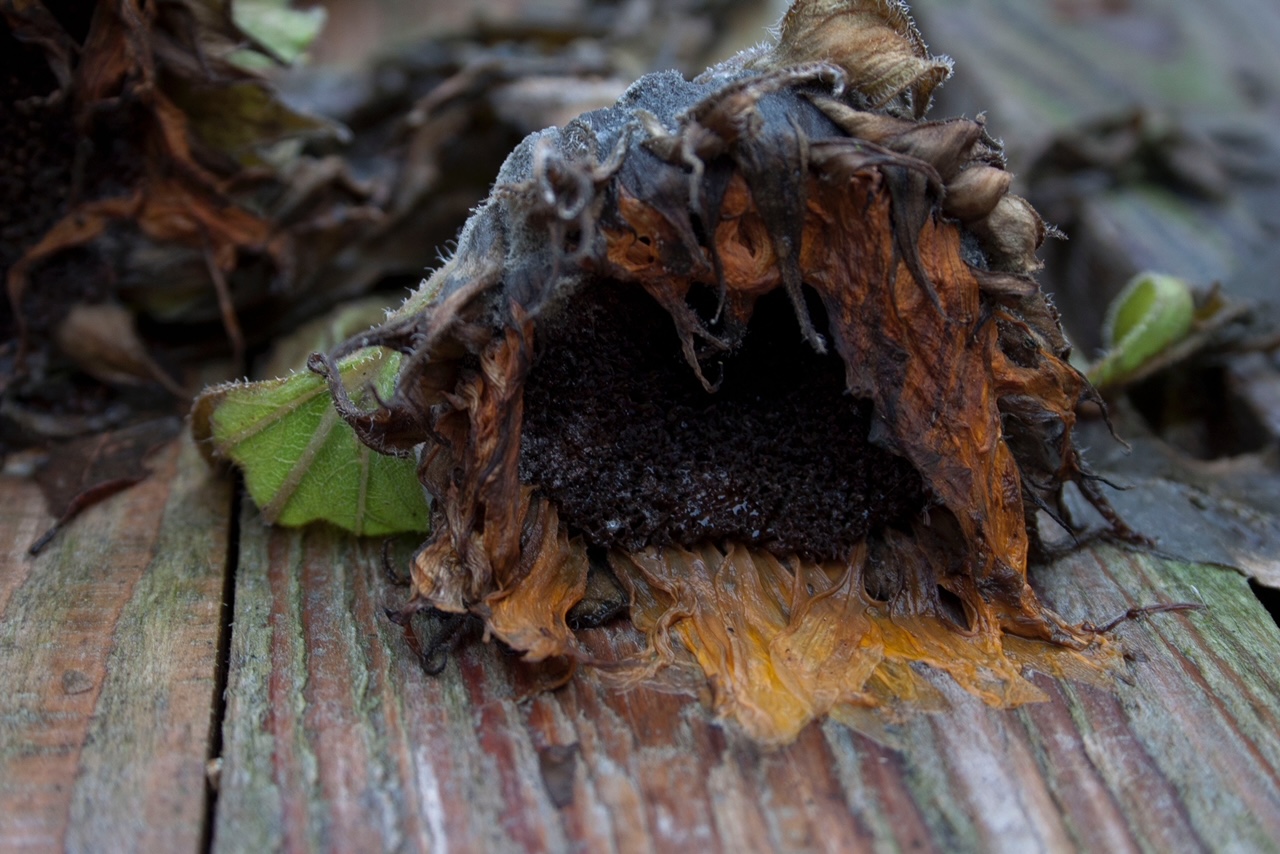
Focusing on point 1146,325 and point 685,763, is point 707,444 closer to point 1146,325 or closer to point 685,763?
point 685,763

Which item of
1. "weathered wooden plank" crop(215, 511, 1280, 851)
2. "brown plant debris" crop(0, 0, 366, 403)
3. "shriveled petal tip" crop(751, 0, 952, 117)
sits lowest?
"brown plant debris" crop(0, 0, 366, 403)

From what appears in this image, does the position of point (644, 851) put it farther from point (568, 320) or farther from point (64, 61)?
point (64, 61)

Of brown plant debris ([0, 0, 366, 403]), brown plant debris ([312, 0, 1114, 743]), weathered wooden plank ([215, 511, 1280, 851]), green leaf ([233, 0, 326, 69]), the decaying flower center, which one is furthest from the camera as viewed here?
green leaf ([233, 0, 326, 69])

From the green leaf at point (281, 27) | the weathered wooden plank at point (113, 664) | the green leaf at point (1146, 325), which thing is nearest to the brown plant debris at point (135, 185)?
the green leaf at point (281, 27)

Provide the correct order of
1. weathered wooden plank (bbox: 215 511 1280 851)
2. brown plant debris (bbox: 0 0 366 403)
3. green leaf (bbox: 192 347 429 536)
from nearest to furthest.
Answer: weathered wooden plank (bbox: 215 511 1280 851)
green leaf (bbox: 192 347 429 536)
brown plant debris (bbox: 0 0 366 403)

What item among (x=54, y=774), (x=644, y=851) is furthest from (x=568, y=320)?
(x=54, y=774)

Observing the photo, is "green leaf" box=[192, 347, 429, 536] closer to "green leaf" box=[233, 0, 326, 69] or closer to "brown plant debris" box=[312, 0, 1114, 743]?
"brown plant debris" box=[312, 0, 1114, 743]

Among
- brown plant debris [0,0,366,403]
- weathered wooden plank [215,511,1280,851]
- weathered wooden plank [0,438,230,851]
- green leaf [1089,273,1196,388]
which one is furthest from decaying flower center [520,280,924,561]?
brown plant debris [0,0,366,403]

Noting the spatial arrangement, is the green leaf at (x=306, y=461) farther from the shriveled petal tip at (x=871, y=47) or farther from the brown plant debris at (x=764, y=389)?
the shriveled petal tip at (x=871, y=47)
